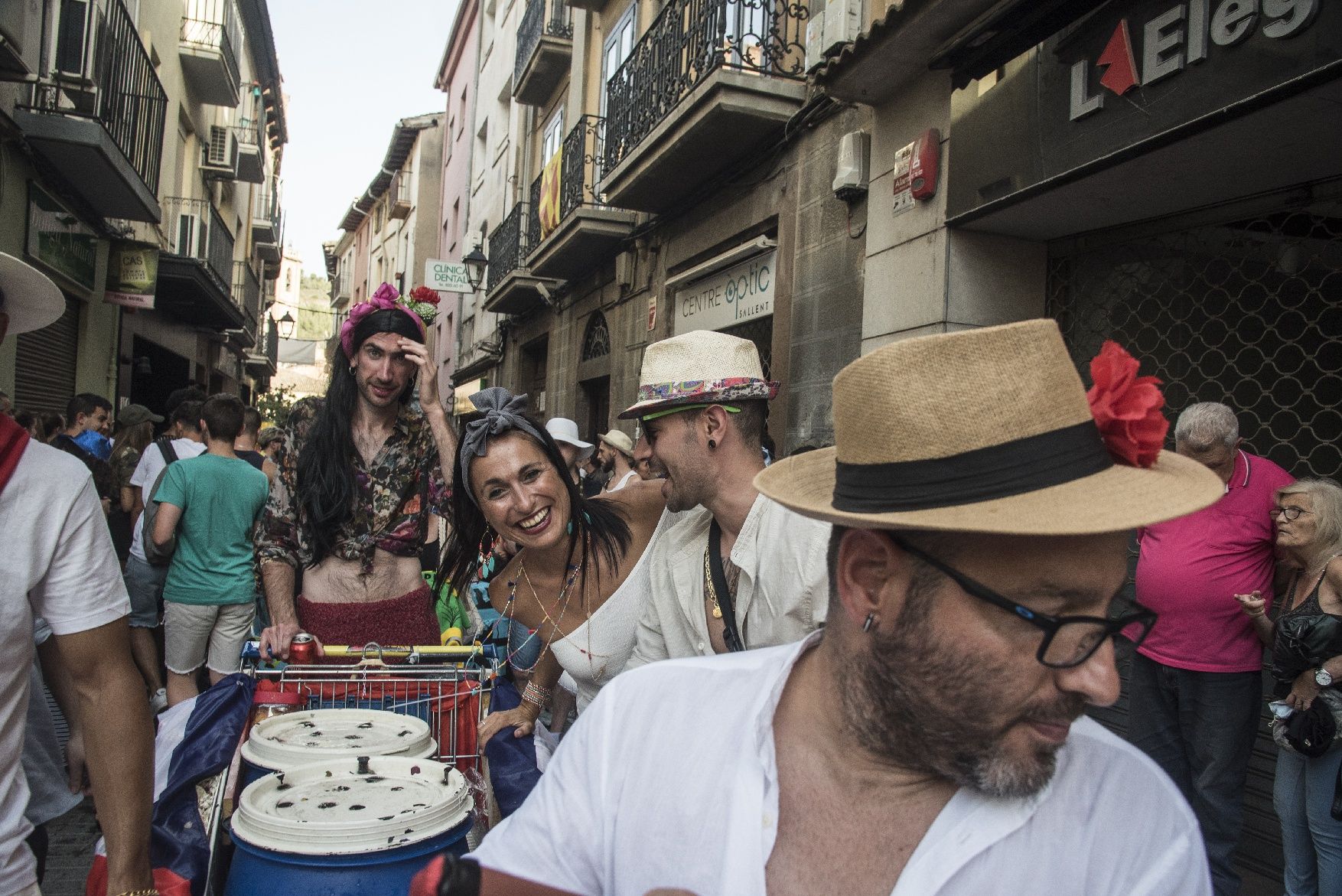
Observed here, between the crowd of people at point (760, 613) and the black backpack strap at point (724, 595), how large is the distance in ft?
0.05

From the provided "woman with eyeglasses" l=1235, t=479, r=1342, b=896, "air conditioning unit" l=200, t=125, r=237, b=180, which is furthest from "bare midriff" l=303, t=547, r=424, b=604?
"air conditioning unit" l=200, t=125, r=237, b=180

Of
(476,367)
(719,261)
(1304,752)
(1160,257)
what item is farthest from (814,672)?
(476,367)

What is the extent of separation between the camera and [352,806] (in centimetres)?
221

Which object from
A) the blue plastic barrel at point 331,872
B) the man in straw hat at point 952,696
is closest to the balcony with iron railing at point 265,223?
the blue plastic barrel at point 331,872

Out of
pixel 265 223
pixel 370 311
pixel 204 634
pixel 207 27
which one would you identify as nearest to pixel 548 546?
pixel 370 311

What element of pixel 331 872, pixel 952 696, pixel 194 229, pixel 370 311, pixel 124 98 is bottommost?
pixel 331 872

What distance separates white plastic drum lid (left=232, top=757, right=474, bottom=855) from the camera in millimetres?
2062

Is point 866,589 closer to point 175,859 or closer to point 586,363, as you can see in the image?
point 175,859

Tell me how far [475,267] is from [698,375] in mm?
16177

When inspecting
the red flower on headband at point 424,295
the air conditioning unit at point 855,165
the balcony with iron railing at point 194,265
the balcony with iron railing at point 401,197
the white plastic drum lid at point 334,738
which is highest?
the balcony with iron railing at point 401,197

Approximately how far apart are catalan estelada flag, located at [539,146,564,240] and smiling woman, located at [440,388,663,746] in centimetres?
1203

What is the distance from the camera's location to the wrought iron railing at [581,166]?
13.4m

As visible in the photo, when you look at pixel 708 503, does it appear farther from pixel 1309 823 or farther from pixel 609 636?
pixel 1309 823

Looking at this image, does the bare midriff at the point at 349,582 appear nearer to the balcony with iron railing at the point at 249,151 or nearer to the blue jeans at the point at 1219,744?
the blue jeans at the point at 1219,744
